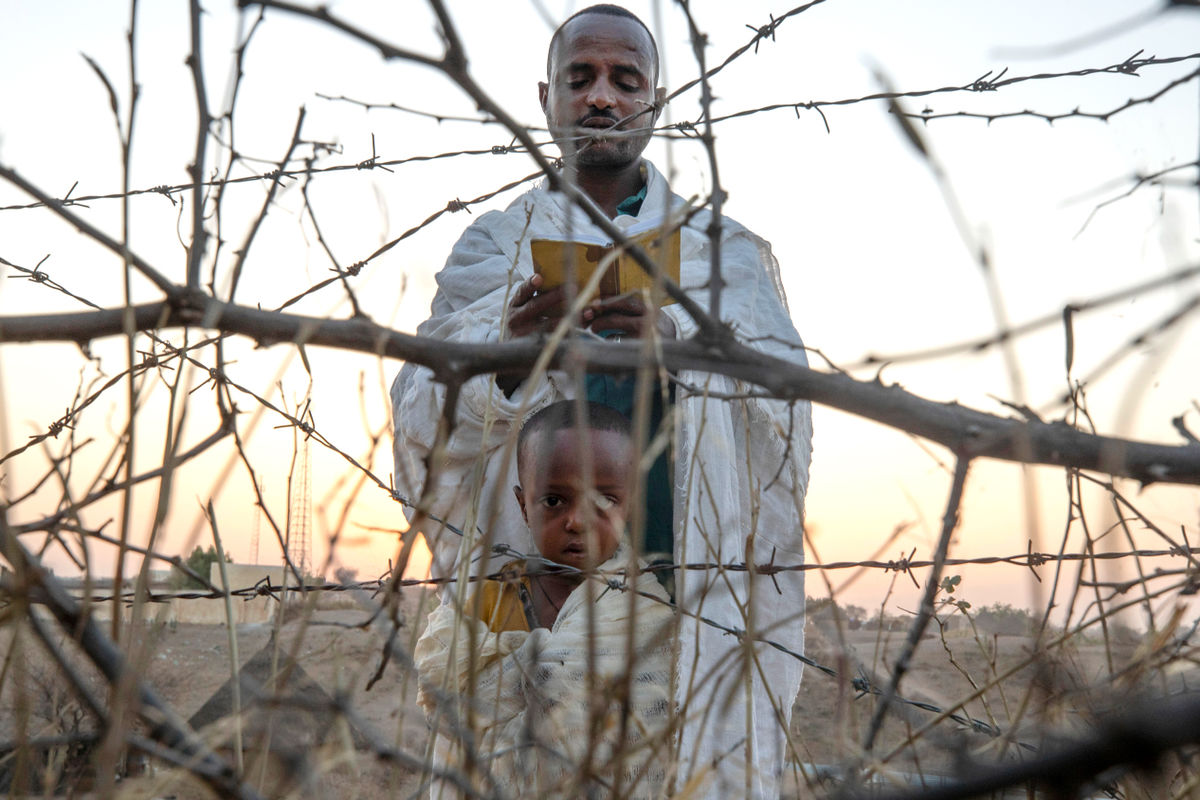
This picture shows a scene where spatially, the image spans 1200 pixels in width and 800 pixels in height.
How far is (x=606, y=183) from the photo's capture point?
221cm

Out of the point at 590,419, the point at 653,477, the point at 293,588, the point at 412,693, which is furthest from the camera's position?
the point at 412,693

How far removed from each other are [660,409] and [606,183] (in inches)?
23.4

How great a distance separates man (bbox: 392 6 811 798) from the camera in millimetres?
1509

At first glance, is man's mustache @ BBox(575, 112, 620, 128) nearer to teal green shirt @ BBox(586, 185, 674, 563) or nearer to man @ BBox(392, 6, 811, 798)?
man @ BBox(392, 6, 811, 798)

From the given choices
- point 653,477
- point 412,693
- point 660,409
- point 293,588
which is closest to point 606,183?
point 660,409

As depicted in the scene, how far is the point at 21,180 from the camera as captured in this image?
68 centimetres

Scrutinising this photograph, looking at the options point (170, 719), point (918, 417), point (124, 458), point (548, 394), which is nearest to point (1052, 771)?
point (918, 417)

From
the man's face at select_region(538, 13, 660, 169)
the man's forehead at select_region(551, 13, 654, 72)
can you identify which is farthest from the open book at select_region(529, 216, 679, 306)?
the man's forehead at select_region(551, 13, 654, 72)

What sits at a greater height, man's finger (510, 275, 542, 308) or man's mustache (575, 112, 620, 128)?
man's mustache (575, 112, 620, 128)

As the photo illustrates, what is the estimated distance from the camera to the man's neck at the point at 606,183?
7.22ft

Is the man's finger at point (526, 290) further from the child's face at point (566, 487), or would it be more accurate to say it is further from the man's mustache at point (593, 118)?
the man's mustache at point (593, 118)

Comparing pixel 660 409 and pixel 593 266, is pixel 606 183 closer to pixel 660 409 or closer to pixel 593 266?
pixel 660 409

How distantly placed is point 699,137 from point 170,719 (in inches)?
19.4

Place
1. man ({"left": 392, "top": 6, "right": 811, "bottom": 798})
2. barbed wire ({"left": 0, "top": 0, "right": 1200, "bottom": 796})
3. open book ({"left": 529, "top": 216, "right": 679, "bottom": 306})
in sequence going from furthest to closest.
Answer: man ({"left": 392, "top": 6, "right": 811, "bottom": 798}) → open book ({"left": 529, "top": 216, "right": 679, "bottom": 306}) → barbed wire ({"left": 0, "top": 0, "right": 1200, "bottom": 796})
